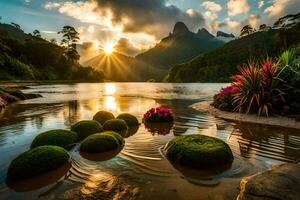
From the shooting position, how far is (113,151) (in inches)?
324

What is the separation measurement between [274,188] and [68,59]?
112236 mm

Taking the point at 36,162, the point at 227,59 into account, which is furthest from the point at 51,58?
the point at 36,162

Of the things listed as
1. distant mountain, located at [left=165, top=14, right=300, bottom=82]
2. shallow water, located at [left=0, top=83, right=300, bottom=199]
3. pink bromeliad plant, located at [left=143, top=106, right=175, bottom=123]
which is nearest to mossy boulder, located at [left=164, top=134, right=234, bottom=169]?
shallow water, located at [left=0, top=83, right=300, bottom=199]

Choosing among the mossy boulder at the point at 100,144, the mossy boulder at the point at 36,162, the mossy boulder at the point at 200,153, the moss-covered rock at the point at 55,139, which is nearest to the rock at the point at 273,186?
the mossy boulder at the point at 200,153

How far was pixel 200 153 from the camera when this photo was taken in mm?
6773

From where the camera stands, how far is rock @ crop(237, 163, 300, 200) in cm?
370

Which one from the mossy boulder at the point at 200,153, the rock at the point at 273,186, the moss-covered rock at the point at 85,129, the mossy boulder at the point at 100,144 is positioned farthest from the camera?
the moss-covered rock at the point at 85,129

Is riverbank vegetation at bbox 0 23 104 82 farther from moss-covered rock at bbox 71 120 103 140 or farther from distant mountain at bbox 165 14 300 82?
moss-covered rock at bbox 71 120 103 140

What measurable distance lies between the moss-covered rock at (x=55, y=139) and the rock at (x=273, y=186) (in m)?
6.71

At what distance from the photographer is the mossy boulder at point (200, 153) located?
21.9ft

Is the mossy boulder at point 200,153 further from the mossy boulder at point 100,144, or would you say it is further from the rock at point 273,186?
the rock at point 273,186

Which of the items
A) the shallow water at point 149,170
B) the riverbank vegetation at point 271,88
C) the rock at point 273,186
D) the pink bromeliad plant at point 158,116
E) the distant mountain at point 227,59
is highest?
the distant mountain at point 227,59

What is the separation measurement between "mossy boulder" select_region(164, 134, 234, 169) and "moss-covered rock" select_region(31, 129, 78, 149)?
3.89 m

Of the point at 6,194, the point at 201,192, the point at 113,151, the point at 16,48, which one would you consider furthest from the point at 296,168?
the point at 16,48
